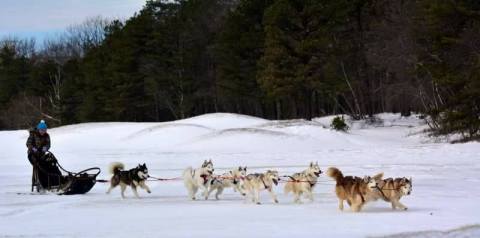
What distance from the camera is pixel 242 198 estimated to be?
1280 centimetres

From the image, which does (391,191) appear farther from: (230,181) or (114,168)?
(114,168)

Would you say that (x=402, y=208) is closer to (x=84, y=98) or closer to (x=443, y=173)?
(x=443, y=173)

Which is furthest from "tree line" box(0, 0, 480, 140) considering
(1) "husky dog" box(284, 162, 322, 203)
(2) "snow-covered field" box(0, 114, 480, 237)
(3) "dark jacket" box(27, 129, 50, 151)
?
(3) "dark jacket" box(27, 129, 50, 151)

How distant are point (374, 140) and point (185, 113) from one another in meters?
28.9

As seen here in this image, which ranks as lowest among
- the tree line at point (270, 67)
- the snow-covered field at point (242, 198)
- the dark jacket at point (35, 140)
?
Result: the snow-covered field at point (242, 198)

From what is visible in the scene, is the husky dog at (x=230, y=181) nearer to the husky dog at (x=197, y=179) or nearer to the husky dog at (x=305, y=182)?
the husky dog at (x=197, y=179)

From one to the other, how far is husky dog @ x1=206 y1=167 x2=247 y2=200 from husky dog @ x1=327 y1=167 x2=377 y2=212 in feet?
8.04

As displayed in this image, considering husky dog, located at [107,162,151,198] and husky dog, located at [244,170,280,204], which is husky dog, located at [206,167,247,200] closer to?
husky dog, located at [244,170,280,204]

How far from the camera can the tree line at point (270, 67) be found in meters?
27.0

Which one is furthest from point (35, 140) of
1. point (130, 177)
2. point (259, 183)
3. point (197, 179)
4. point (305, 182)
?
point (305, 182)

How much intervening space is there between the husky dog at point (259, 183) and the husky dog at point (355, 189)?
1463 mm

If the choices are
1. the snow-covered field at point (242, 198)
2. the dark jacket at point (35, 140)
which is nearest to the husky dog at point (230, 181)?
the snow-covered field at point (242, 198)

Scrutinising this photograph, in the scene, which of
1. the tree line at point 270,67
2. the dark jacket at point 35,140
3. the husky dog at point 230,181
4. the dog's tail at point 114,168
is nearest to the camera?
the husky dog at point 230,181

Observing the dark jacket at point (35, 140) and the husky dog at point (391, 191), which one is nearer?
the husky dog at point (391, 191)
